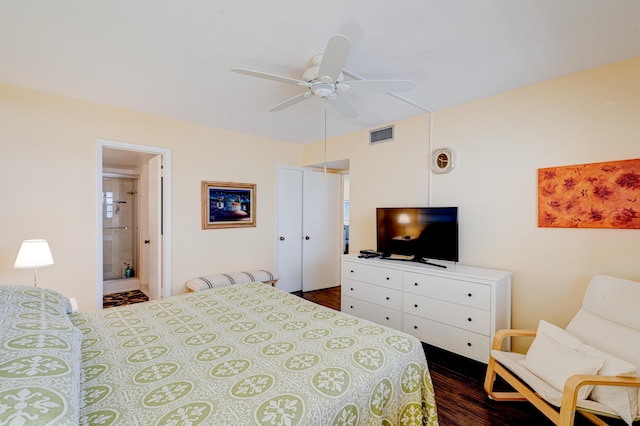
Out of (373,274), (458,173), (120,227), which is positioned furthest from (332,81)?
(120,227)

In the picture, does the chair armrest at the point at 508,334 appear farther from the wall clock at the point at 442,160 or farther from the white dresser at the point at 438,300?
the wall clock at the point at 442,160

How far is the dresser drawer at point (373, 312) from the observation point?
3.10 m

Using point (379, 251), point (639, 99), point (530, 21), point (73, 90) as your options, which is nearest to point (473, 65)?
point (530, 21)

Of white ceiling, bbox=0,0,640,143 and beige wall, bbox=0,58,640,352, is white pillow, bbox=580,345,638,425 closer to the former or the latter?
beige wall, bbox=0,58,640,352

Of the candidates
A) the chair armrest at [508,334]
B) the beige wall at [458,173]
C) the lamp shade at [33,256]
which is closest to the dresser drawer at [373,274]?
the beige wall at [458,173]

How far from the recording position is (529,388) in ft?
6.23

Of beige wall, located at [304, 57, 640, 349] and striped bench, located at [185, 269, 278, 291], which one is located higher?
beige wall, located at [304, 57, 640, 349]

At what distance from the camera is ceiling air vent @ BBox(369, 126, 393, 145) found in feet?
12.2

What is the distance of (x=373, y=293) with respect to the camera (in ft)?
10.8

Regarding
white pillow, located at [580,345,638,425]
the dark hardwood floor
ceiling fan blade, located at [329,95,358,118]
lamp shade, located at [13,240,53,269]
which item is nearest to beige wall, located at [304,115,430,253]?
ceiling fan blade, located at [329,95,358,118]

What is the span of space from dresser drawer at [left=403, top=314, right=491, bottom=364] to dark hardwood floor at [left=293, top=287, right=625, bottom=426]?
0.15 metres

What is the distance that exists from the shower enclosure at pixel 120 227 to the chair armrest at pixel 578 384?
593 cm

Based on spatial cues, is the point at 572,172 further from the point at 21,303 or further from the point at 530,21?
the point at 21,303

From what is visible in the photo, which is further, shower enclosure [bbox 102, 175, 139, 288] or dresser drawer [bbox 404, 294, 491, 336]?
shower enclosure [bbox 102, 175, 139, 288]
